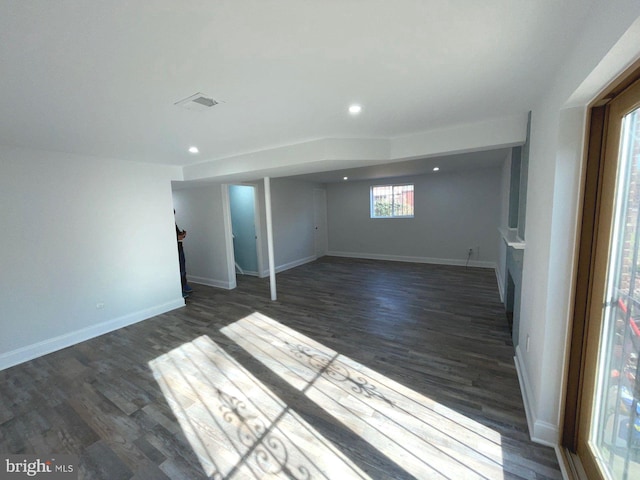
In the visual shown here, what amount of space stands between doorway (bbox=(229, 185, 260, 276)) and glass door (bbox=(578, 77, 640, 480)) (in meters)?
5.46

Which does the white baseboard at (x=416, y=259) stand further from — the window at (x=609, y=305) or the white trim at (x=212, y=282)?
the window at (x=609, y=305)

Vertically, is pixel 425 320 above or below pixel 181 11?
below

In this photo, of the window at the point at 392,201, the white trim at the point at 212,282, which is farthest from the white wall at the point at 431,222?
the white trim at the point at 212,282

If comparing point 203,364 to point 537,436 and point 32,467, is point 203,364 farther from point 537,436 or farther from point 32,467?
point 537,436

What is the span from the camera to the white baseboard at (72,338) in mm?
2836

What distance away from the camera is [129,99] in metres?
1.80

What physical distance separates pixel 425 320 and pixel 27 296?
189 inches

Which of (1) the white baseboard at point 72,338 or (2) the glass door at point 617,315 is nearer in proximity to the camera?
(2) the glass door at point 617,315

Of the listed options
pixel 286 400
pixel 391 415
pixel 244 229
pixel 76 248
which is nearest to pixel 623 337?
pixel 391 415

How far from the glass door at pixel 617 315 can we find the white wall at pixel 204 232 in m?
5.06

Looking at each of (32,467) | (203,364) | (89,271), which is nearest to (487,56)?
(203,364)

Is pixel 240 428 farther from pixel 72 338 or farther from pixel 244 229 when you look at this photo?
pixel 244 229

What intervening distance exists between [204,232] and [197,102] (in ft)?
13.1

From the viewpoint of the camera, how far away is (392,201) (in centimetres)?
741
